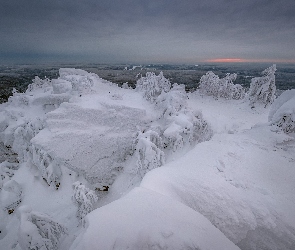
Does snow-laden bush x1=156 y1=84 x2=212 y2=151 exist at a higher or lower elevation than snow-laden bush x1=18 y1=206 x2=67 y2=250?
higher

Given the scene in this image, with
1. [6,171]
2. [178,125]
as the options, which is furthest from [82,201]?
[6,171]

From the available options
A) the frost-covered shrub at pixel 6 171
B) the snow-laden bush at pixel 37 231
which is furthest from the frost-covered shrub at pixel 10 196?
the snow-laden bush at pixel 37 231

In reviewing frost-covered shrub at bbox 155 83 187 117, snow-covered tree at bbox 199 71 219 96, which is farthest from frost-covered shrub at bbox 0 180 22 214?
snow-covered tree at bbox 199 71 219 96

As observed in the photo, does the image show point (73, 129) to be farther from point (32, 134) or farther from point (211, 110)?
point (211, 110)

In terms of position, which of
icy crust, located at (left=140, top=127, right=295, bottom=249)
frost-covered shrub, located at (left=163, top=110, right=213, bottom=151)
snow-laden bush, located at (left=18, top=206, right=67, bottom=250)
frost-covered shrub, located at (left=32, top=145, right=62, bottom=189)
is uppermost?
icy crust, located at (left=140, top=127, right=295, bottom=249)

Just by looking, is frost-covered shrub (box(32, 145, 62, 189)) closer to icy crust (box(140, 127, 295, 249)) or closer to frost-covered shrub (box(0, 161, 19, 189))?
frost-covered shrub (box(0, 161, 19, 189))

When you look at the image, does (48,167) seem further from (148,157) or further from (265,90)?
(265,90)
